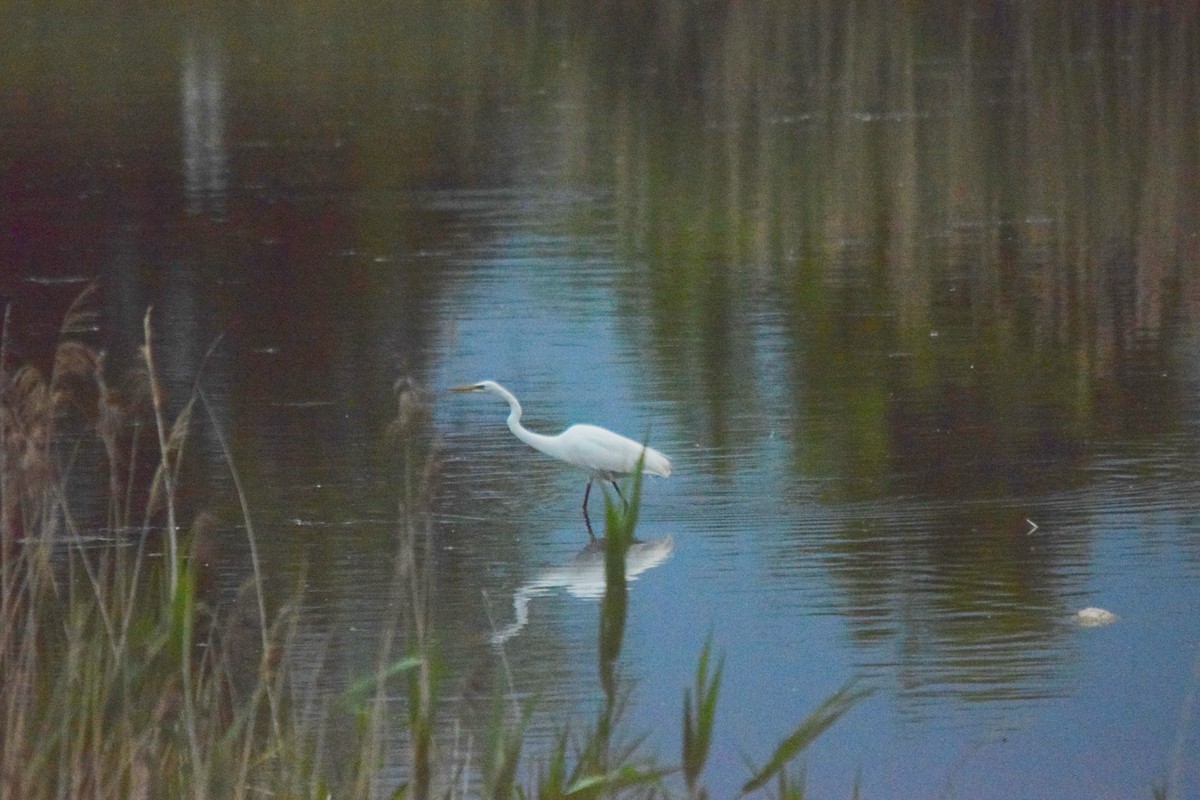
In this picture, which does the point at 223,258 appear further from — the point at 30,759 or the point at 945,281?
the point at 30,759

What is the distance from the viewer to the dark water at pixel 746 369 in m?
6.79

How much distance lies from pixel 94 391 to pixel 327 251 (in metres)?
5.53

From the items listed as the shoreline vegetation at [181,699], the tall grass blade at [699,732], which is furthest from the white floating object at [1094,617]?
the tall grass blade at [699,732]

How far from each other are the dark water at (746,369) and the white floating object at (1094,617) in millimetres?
41

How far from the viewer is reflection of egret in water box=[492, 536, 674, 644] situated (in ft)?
25.0

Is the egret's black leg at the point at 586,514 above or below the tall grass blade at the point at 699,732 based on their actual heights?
below

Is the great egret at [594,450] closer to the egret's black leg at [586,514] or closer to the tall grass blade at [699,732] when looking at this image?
the egret's black leg at [586,514]

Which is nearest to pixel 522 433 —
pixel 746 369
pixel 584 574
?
pixel 584 574

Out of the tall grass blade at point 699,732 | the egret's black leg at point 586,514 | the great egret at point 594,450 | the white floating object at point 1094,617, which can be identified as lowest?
the white floating object at point 1094,617

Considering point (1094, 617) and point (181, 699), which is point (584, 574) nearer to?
point (1094, 617)

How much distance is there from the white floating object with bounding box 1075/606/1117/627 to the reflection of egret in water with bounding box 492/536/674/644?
5.12 feet

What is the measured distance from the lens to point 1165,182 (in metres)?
18.5

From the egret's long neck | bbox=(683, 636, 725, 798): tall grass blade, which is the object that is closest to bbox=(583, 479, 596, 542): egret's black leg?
the egret's long neck

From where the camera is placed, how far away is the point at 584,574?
26.1 ft
